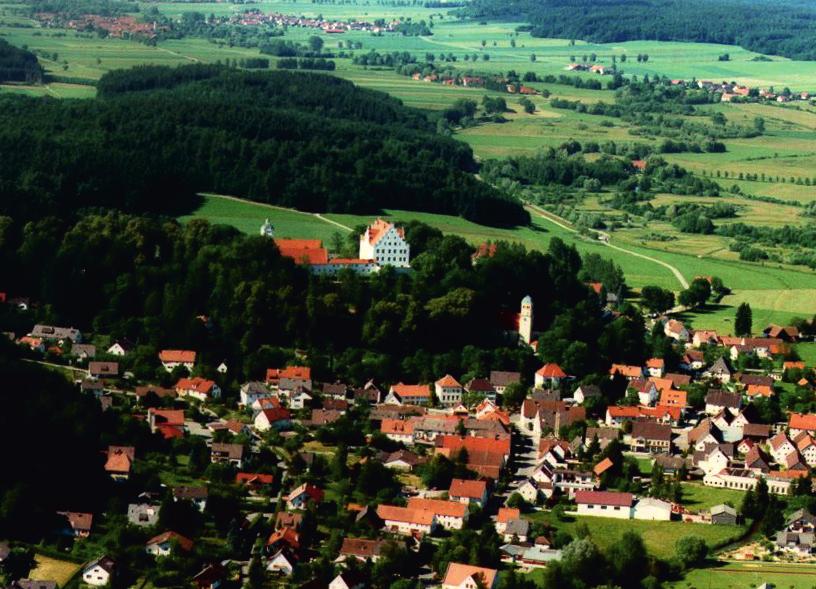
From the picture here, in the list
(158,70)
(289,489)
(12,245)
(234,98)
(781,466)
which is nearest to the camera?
(289,489)

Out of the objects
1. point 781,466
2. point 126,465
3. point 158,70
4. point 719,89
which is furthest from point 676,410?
point 719,89

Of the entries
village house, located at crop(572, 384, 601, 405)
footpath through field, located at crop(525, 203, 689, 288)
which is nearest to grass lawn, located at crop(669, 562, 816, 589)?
village house, located at crop(572, 384, 601, 405)

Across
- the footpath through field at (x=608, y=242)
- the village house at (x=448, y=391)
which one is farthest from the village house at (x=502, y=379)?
the footpath through field at (x=608, y=242)

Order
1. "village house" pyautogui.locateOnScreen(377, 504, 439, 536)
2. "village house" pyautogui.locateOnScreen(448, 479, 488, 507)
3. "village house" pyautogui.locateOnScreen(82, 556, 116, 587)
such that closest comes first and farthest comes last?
"village house" pyautogui.locateOnScreen(82, 556, 116, 587) → "village house" pyautogui.locateOnScreen(377, 504, 439, 536) → "village house" pyautogui.locateOnScreen(448, 479, 488, 507)

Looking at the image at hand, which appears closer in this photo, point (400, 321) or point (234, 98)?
point (400, 321)

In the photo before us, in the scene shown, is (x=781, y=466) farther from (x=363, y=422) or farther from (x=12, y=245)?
(x=12, y=245)

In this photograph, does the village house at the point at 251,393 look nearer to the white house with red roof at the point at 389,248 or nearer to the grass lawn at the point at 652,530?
the white house with red roof at the point at 389,248

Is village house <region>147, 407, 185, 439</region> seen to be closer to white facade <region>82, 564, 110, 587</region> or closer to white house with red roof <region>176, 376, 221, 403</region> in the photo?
white house with red roof <region>176, 376, 221, 403</region>

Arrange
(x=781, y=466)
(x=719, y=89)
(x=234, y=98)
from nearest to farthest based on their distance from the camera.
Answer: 1. (x=781, y=466)
2. (x=234, y=98)
3. (x=719, y=89)
